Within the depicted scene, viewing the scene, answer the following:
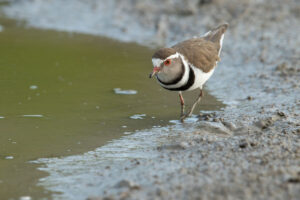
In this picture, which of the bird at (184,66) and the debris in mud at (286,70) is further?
the debris in mud at (286,70)

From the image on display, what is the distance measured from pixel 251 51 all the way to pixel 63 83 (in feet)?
11.8

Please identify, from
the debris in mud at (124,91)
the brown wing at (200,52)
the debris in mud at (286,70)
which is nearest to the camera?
the brown wing at (200,52)

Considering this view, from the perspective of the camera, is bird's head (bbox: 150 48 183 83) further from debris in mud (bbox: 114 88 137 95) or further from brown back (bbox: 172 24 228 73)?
debris in mud (bbox: 114 88 137 95)

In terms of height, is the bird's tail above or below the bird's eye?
above

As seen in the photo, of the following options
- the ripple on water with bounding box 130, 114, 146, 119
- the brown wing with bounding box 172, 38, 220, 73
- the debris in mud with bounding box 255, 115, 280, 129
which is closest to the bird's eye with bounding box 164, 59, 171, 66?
the brown wing with bounding box 172, 38, 220, 73

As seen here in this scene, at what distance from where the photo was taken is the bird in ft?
19.6

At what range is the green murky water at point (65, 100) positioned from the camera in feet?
17.9

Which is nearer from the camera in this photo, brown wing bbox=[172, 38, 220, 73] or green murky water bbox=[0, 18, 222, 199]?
green murky water bbox=[0, 18, 222, 199]

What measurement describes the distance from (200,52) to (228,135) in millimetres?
1361

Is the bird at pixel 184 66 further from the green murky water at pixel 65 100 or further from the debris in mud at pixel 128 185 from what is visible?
the debris in mud at pixel 128 185

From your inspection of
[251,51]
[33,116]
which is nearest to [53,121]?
[33,116]

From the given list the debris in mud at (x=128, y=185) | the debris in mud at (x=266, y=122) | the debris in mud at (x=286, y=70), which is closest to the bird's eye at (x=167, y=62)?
the debris in mud at (x=266, y=122)

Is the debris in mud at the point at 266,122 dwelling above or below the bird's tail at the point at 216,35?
below

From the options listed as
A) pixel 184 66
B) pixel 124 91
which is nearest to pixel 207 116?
pixel 184 66
